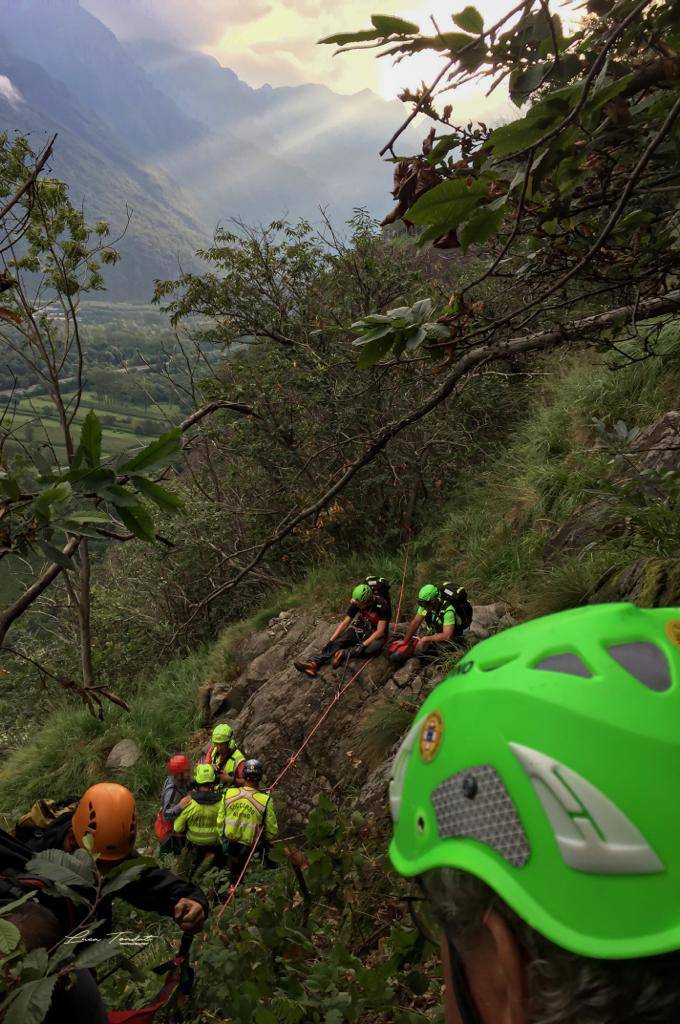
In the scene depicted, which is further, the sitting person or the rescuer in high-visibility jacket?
the sitting person

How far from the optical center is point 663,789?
0.92 meters

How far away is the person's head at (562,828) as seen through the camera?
89 centimetres

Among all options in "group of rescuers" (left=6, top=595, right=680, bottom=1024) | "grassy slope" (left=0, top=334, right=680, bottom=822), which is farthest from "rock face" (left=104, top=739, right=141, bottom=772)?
"group of rescuers" (left=6, top=595, right=680, bottom=1024)

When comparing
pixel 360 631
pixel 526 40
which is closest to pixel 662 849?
pixel 526 40

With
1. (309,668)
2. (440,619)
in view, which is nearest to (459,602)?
(440,619)

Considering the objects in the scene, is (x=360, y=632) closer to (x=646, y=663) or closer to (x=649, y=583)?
(x=649, y=583)

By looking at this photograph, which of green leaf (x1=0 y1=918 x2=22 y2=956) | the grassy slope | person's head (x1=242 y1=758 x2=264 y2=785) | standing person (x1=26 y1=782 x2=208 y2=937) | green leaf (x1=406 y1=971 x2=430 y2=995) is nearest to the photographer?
green leaf (x1=0 y1=918 x2=22 y2=956)

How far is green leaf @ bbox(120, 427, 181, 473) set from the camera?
1.14 metres

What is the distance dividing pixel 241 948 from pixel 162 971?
1.20 feet

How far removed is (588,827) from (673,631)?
1.31 ft

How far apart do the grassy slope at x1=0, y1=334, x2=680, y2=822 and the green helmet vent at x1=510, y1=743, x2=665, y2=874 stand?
4124 millimetres

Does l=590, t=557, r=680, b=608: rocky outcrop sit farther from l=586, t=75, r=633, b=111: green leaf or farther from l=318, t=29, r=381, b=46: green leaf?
l=318, t=29, r=381, b=46: green leaf

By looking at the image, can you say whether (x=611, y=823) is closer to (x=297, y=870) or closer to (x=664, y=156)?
(x=664, y=156)

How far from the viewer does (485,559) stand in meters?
7.08
